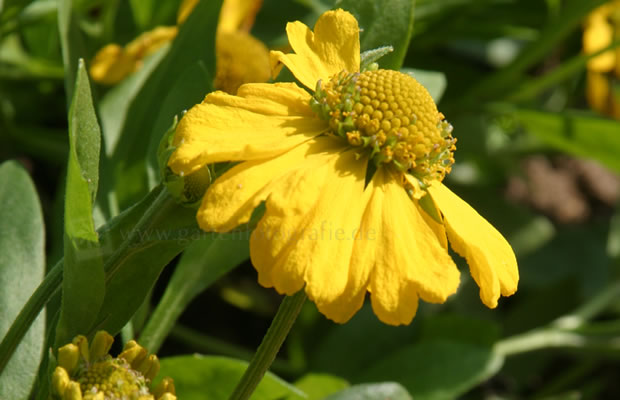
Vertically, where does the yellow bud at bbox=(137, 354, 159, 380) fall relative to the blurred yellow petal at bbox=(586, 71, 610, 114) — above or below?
above

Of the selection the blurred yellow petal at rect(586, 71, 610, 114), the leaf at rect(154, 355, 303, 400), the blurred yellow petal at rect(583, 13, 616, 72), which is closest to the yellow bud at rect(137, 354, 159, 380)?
the leaf at rect(154, 355, 303, 400)

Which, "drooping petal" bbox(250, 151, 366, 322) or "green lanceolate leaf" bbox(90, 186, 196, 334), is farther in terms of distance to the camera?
"green lanceolate leaf" bbox(90, 186, 196, 334)

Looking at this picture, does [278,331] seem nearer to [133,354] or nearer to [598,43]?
[133,354]

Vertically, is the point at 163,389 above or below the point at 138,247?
below

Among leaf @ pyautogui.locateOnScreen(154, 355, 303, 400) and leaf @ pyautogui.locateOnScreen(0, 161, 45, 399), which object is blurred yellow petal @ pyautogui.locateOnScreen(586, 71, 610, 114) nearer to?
leaf @ pyautogui.locateOnScreen(154, 355, 303, 400)

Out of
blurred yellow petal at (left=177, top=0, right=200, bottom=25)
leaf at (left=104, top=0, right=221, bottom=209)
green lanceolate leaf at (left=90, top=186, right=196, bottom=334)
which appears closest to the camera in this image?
green lanceolate leaf at (left=90, top=186, right=196, bottom=334)

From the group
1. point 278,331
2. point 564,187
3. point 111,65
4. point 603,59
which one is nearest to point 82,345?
point 278,331

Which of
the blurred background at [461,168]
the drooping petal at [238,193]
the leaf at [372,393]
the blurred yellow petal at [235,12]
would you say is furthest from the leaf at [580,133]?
the drooping petal at [238,193]
